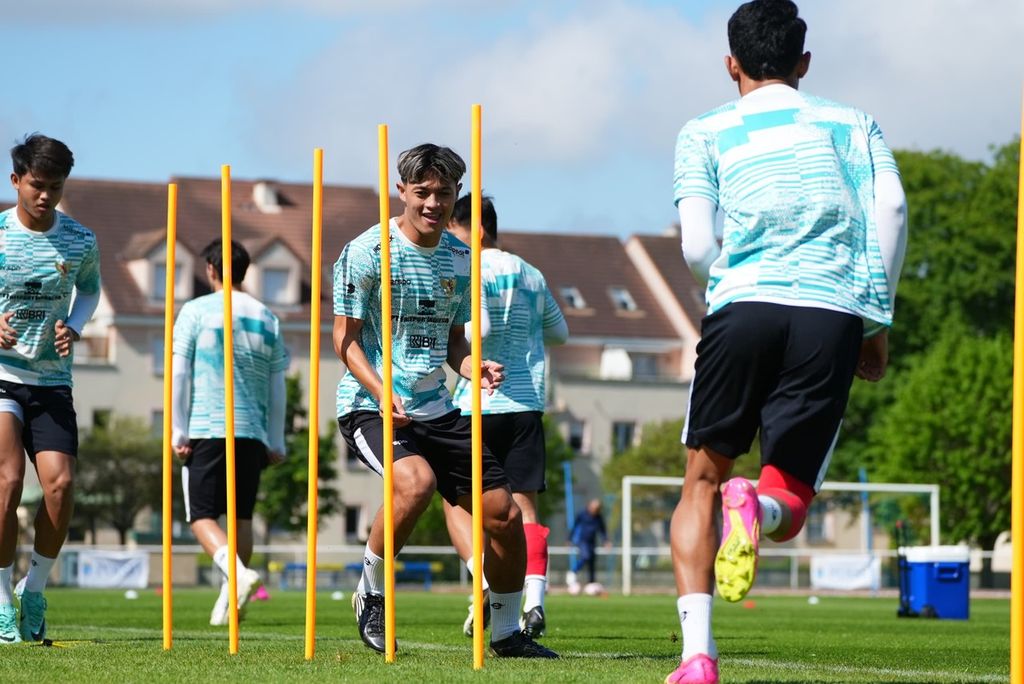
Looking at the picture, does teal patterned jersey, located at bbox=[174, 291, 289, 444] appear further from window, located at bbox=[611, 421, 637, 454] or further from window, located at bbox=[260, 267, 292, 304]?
window, located at bbox=[611, 421, 637, 454]

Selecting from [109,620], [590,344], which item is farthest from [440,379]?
[590,344]

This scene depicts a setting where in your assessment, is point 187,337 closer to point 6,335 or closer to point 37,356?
point 37,356

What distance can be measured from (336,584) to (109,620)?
37.5 metres

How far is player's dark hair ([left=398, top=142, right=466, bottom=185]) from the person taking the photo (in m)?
7.91

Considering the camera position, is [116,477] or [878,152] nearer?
[878,152]

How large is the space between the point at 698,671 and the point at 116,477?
5405cm

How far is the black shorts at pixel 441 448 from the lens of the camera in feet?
25.9

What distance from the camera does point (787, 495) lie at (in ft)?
18.5

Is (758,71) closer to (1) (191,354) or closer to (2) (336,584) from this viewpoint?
(1) (191,354)

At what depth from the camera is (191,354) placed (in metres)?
11.8

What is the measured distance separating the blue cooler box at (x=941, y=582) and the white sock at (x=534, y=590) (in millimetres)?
8605

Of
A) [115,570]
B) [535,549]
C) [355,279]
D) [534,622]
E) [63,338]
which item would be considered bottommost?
[115,570]

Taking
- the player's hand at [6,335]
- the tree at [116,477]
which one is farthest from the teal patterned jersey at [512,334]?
the tree at [116,477]

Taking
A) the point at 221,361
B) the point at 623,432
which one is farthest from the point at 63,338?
the point at 623,432
